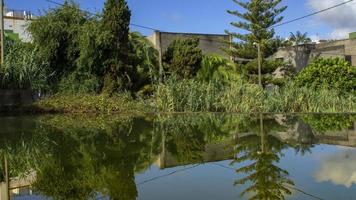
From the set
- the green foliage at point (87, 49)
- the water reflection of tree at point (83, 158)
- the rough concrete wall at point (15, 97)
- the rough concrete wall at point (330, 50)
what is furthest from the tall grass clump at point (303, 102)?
the rough concrete wall at point (330, 50)

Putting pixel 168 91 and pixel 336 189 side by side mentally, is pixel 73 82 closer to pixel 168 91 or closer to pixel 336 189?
pixel 168 91

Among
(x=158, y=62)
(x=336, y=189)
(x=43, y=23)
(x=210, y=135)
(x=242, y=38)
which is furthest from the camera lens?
(x=242, y=38)

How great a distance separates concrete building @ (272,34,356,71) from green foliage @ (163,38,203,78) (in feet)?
30.5

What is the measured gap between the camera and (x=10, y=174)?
5.42 m

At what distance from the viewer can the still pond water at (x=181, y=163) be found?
4516 millimetres

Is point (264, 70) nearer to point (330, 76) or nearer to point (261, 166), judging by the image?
point (330, 76)

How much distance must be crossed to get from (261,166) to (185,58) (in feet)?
50.2

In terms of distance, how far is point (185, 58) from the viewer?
20703 millimetres

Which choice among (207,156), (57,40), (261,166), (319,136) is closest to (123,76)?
(57,40)

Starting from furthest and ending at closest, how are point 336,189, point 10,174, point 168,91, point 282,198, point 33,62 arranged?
point 33,62 → point 168,91 → point 10,174 → point 336,189 → point 282,198

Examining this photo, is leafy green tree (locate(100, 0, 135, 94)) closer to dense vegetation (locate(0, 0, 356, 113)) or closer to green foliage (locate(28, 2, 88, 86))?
dense vegetation (locate(0, 0, 356, 113))

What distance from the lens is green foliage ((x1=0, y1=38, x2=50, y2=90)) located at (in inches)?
642

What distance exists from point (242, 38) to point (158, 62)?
6792 mm

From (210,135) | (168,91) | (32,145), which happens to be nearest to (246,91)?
(168,91)
